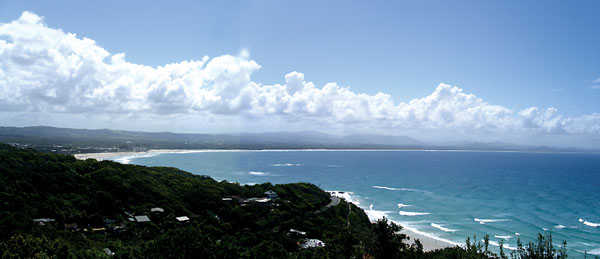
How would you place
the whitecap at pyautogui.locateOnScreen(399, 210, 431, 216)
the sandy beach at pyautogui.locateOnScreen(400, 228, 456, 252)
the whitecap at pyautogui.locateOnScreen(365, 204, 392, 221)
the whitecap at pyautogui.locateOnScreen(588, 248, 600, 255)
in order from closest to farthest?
the whitecap at pyautogui.locateOnScreen(588, 248, 600, 255)
the sandy beach at pyautogui.locateOnScreen(400, 228, 456, 252)
the whitecap at pyautogui.locateOnScreen(365, 204, 392, 221)
the whitecap at pyautogui.locateOnScreen(399, 210, 431, 216)

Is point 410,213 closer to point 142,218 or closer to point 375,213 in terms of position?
point 375,213

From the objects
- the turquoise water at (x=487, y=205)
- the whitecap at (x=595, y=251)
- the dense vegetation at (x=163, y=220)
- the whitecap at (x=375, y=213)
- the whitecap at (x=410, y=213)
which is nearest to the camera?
the dense vegetation at (x=163, y=220)

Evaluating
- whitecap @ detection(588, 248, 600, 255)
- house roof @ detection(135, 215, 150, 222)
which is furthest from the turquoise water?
house roof @ detection(135, 215, 150, 222)

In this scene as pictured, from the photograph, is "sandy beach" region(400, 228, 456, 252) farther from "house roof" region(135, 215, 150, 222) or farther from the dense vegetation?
"house roof" region(135, 215, 150, 222)

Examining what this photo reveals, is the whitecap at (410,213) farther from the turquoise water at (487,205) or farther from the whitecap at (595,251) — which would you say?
the whitecap at (595,251)

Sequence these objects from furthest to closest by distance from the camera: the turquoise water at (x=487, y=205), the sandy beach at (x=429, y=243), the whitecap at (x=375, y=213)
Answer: the whitecap at (x=375, y=213) → the turquoise water at (x=487, y=205) → the sandy beach at (x=429, y=243)

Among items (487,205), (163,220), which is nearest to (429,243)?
(487,205)

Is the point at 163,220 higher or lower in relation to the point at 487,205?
higher

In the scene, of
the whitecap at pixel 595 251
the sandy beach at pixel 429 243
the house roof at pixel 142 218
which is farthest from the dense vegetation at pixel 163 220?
the whitecap at pixel 595 251

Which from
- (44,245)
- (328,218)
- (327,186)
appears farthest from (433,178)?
(44,245)

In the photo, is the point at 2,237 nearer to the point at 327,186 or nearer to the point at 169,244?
the point at 169,244
